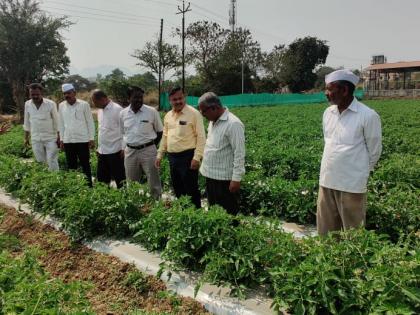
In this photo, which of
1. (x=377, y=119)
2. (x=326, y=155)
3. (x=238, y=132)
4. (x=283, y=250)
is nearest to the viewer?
(x=283, y=250)

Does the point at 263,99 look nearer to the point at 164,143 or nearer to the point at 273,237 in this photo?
the point at 164,143

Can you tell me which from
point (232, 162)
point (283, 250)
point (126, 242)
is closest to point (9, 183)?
point (126, 242)

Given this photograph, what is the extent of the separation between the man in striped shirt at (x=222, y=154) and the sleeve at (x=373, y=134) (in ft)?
3.99

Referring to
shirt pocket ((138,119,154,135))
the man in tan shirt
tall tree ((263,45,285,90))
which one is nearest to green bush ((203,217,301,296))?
the man in tan shirt

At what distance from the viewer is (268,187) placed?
5.55 meters

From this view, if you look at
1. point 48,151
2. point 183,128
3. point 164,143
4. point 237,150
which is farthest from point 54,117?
point 237,150

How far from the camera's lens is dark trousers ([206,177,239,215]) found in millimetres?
4383

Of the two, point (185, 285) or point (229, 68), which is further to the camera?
point (229, 68)

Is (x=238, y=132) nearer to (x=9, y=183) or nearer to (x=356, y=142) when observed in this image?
(x=356, y=142)

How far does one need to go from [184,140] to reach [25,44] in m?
24.4

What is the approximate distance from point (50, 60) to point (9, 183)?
2298 cm

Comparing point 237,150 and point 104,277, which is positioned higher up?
point 237,150

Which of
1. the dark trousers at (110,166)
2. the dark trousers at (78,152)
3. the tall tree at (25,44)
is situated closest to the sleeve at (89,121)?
the dark trousers at (78,152)

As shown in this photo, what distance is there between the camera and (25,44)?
25.5 m
